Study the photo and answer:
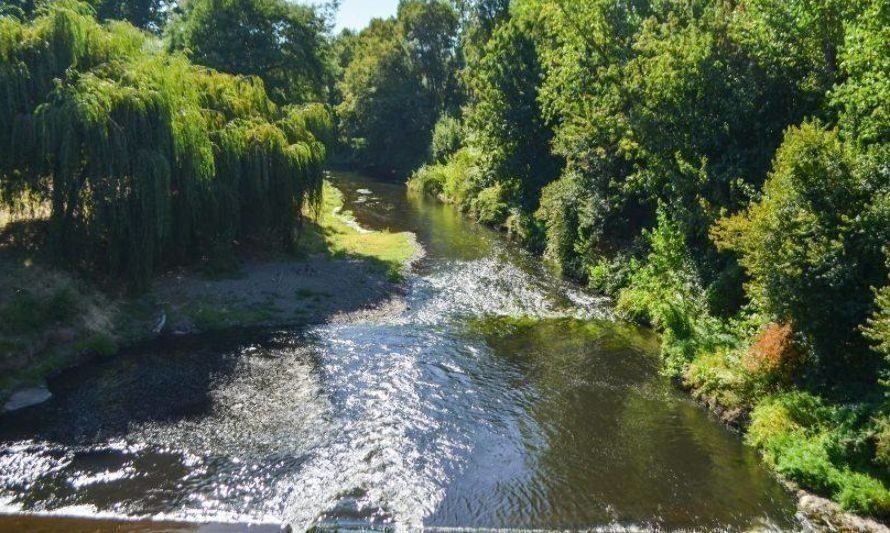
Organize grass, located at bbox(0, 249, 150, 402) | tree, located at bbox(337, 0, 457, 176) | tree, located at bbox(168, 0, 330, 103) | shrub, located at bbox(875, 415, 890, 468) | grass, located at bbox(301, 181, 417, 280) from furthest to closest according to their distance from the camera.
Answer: tree, located at bbox(337, 0, 457, 176) < tree, located at bbox(168, 0, 330, 103) < grass, located at bbox(301, 181, 417, 280) < grass, located at bbox(0, 249, 150, 402) < shrub, located at bbox(875, 415, 890, 468)

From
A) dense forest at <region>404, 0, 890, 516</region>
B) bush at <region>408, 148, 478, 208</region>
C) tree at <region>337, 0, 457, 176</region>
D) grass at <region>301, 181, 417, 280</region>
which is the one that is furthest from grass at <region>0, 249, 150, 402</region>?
tree at <region>337, 0, 457, 176</region>

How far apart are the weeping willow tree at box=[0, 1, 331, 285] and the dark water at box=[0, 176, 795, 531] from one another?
372 cm

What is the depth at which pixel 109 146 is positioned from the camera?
59.9ft

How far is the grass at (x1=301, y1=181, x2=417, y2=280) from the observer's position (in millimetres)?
28508

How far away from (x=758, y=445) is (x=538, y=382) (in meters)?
5.37

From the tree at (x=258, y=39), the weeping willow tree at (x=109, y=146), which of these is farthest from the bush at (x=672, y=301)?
the tree at (x=258, y=39)

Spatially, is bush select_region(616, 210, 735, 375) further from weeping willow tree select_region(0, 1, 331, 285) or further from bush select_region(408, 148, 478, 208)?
bush select_region(408, 148, 478, 208)

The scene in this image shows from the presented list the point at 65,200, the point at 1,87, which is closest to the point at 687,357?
the point at 65,200

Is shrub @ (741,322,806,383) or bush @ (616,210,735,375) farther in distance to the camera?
bush @ (616,210,735,375)

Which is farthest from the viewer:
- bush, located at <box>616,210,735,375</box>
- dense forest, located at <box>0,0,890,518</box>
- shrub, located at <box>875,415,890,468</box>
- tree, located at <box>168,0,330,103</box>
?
tree, located at <box>168,0,330,103</box>

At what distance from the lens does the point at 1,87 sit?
57.0 feet

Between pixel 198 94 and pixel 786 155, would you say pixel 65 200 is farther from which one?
pixel 786 155

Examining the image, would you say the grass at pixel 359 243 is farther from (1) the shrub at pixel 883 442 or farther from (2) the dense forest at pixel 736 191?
(1) the shrub at pixel 883 442

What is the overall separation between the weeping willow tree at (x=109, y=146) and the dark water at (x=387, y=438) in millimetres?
3718
